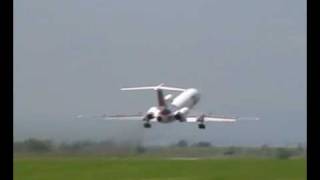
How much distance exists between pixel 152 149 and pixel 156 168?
0.15ft

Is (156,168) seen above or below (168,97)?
below

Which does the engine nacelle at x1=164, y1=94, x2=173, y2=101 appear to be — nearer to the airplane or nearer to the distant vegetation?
the airplane

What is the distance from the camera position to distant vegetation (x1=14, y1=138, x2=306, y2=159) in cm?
96

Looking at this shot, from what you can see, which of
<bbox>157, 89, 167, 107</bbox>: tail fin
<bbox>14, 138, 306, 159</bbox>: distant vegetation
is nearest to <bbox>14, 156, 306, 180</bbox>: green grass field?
<bbox>14, 138, 306, 159</bbox>: distant vegetation

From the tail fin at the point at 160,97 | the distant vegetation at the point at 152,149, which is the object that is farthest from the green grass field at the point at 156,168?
the tail fin at the point at 160,97

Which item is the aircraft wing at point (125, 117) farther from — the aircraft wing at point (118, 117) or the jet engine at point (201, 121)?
the jet engine at point (201, 121)

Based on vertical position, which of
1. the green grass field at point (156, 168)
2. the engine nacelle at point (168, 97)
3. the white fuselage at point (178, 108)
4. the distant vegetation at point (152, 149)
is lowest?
the green grass field at point (156, 168)

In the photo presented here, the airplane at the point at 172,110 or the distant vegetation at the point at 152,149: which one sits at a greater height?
the airplane at the point at 172,110

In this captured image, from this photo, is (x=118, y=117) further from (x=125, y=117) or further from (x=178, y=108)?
(x=178, y=108)

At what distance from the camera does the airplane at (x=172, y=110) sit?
3.12 ft

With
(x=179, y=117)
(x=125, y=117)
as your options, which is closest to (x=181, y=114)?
(x=179, y=117)

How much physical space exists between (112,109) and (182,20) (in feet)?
0.87

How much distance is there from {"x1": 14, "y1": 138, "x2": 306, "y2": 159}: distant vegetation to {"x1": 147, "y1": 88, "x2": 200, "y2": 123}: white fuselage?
0.06 metres

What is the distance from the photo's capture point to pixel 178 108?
0.99m
